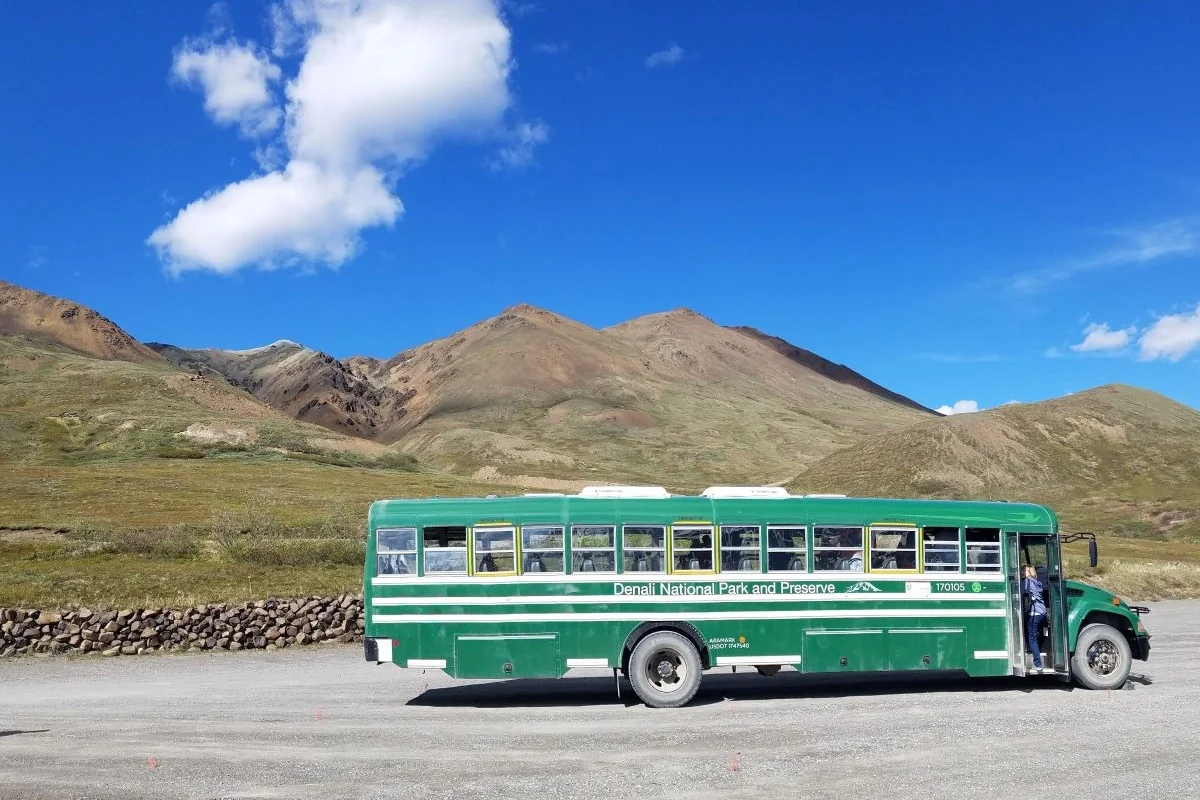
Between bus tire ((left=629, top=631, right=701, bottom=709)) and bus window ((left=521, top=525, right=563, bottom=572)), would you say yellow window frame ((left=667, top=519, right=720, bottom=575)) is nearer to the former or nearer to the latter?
bus tire ((left=629, top=631, right=701, bottom=709))

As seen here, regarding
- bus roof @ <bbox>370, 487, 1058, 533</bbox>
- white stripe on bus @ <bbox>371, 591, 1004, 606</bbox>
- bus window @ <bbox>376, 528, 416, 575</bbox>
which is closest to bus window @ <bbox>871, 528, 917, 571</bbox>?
bus roof @ <bbox>370, 487, 1058, 533</bbox>

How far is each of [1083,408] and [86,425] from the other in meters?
138

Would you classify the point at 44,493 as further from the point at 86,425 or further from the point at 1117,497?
the point at 1117,497

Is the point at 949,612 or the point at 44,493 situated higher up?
the point at 44,493

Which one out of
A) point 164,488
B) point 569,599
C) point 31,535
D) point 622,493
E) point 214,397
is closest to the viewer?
point 569,599

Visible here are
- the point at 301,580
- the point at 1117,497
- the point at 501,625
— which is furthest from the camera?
the point at 1117,497

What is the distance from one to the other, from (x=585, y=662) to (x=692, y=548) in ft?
9.08

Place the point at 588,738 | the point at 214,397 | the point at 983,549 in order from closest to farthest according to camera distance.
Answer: the point at 588,738, the point at 983,549, the point at 214,397

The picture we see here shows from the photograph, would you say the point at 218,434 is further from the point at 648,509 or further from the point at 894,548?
the point at 894,548

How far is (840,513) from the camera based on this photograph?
56.6ft

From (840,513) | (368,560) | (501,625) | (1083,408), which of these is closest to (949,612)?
(840,513)

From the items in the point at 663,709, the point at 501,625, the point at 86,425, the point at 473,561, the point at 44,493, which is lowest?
the point at 663,709

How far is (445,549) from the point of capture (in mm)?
16969

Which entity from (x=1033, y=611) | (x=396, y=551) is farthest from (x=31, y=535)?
(x=1033, y=611)
